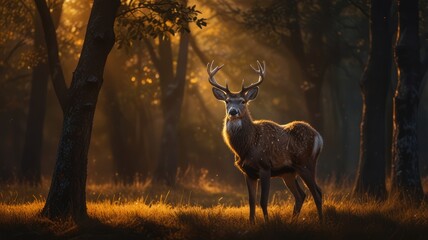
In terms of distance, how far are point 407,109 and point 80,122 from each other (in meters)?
7.04

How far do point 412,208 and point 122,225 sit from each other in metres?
5.47

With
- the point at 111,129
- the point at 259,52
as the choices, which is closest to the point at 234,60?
the point at 259,52

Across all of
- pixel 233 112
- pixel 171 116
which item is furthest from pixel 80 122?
pixel 171 116

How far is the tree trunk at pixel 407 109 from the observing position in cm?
1558

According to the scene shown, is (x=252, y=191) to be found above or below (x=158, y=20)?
below

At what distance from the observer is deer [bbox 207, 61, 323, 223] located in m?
13.0

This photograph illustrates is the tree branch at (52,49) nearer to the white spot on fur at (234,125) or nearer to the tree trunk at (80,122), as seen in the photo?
the tree trunk at (80,122)

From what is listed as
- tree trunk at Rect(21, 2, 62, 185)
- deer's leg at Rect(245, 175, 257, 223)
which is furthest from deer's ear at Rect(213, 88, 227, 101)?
tree trunk at Rect(21, 2, 62, 185)

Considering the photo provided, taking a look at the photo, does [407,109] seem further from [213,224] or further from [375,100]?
[213,224]

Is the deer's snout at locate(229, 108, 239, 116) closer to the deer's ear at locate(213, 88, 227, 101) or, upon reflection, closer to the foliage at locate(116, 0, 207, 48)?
the deer's ear at locate(213, 88, 227, 101)

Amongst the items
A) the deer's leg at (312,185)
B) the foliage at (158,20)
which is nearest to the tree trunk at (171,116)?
the foliage at (158,20)

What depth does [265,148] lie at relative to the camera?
13164mm

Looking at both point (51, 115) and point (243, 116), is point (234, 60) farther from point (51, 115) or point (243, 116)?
point (243, 116)

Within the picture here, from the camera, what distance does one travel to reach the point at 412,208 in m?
13.6
